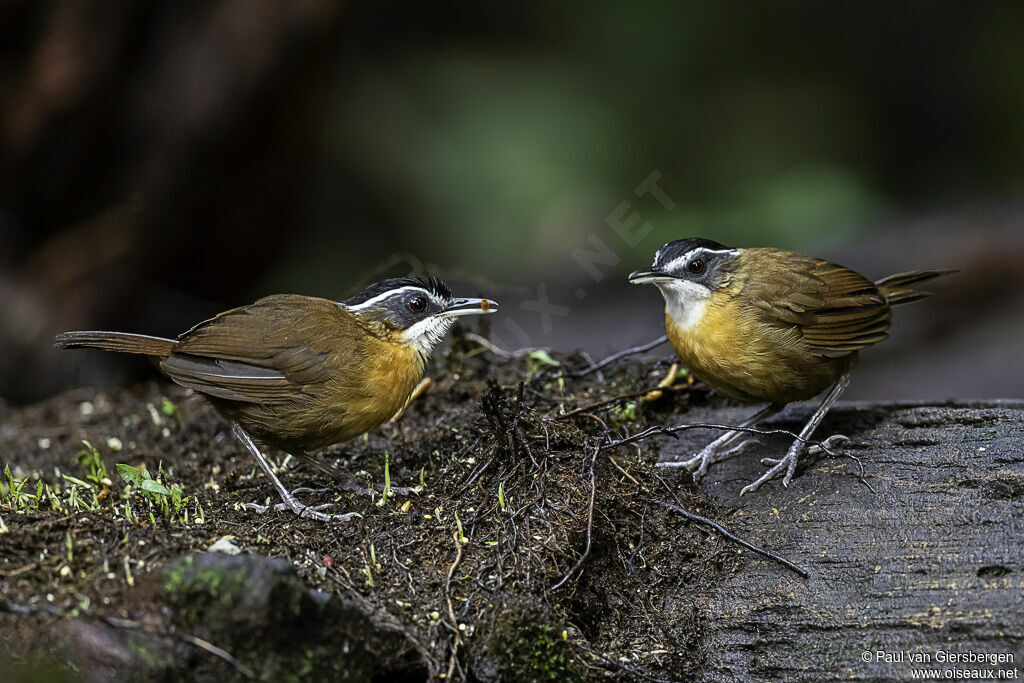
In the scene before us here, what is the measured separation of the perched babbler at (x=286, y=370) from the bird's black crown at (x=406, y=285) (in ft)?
0.84

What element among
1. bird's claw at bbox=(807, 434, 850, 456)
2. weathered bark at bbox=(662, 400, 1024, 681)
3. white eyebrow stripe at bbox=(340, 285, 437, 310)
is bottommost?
weathered bark at bbox=(662, 400, 1024, 681)

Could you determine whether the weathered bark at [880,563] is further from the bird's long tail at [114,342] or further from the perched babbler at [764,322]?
the bird's long tail at [114,342]

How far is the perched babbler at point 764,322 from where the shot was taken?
5.07 metres

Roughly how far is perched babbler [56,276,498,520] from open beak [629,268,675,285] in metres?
1.37

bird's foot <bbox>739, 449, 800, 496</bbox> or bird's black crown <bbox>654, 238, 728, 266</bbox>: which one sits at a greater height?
bird's black crown <bbox>654, 238, 728, 266</bbox>

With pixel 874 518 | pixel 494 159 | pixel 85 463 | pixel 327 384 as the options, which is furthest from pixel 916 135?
pixel 85 463

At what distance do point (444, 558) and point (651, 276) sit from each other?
2025mm

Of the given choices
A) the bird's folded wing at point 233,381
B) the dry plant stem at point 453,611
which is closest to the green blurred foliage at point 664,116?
the bird's folded wing at point 233,381

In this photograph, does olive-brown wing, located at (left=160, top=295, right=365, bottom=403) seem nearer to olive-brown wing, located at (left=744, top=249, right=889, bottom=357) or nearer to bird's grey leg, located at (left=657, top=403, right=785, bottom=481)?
bird's grey leg, located at (left=657, top=403, right=785, bottom=481)

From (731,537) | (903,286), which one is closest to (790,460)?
(731,537)

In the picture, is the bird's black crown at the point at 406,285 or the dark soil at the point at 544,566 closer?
the dark soil at the point at 544,566

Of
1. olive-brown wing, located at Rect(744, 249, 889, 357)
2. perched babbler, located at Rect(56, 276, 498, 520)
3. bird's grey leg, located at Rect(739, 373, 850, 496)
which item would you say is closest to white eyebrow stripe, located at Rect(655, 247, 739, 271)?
olive-brown wing, located at Rect(744, 249, 889, 357)

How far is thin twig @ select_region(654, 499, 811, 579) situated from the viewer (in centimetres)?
432

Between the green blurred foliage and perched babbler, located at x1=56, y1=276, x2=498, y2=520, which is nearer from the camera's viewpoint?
perched babbler, located at x1=56, y1=276, x2=498, y2=520
